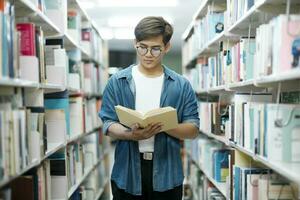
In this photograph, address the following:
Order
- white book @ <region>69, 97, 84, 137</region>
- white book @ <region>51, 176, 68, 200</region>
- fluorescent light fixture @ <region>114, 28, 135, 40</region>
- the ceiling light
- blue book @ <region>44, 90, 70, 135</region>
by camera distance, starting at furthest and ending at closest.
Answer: fluorescent light fixture @ <region>114, 28, 135, 40</region> → the ceiling light → white book @ <region>69, 97, 84, 137</region> → blue book @ <region>44, 90, 70, 135</region> → white book @ <region>51, 176, 68, 200</region>

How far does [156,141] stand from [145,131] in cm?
19

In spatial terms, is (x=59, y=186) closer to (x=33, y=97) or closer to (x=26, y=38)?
(x=33, y=97)

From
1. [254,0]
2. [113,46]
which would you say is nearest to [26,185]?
[254,0]

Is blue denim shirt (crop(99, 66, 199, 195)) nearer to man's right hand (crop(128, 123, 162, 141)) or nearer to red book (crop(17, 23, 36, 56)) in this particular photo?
man's right hand (crop(128, 123, 162, 141))

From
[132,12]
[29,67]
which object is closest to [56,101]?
[29,67]

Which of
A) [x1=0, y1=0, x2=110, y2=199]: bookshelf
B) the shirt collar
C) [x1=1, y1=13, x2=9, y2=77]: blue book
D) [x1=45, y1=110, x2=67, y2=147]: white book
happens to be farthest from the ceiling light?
[x1=1, y1=13, x2=9, y2=77]: blue book

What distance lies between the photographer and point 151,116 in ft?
6.19

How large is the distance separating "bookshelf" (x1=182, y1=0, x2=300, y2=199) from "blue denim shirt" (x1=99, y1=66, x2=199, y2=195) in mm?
337

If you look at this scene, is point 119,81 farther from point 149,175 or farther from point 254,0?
point 254,0

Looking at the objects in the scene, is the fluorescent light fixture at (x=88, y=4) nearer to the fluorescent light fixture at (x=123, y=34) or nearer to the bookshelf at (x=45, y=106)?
the bookshelf at (x=45, y=106)

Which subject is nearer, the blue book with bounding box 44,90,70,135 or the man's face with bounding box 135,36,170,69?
the man's face with bounding box 135,36,170,69

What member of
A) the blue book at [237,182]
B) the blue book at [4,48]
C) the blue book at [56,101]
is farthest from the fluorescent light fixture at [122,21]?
the blue book at [4,48]

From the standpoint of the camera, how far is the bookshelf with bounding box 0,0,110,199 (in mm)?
1479

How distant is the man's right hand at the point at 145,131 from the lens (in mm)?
1965
